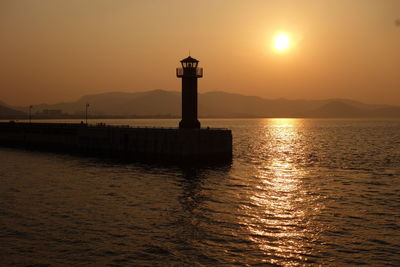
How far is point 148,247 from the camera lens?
57.2ft

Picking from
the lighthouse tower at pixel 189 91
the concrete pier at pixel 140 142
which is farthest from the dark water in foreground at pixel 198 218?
the lighthouse tower at pixel 189 91

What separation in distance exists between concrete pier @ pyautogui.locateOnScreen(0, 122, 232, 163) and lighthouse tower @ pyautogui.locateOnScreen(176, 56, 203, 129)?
345 cm

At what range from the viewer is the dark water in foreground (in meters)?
16.4

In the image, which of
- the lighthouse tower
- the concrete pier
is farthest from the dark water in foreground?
the lighthouse tower

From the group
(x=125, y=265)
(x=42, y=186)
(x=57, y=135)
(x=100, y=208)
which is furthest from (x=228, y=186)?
(x=57, y=135)

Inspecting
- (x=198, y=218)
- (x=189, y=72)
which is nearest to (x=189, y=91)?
(x=189, y=72)

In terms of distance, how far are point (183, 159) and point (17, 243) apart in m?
27.8

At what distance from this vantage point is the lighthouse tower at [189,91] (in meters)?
49.8

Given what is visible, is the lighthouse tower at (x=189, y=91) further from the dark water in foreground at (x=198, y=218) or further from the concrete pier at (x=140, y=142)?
the dark water in foreground at (x=198, y=218)

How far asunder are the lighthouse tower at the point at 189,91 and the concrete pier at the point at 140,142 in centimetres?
345

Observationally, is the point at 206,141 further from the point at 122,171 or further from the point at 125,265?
the point at 125,265

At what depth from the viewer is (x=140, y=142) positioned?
167 ft

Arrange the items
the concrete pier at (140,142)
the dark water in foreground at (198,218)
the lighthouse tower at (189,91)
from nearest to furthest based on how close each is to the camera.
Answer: the dark water in foreground at (198,218)
the concrete pier at (140,142)
the lighthouse tower at (189,91)

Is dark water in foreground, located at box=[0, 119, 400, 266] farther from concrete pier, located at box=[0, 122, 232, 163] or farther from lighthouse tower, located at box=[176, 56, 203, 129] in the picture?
lighthouse tower, located at box=[176, 56, 203, 129]
